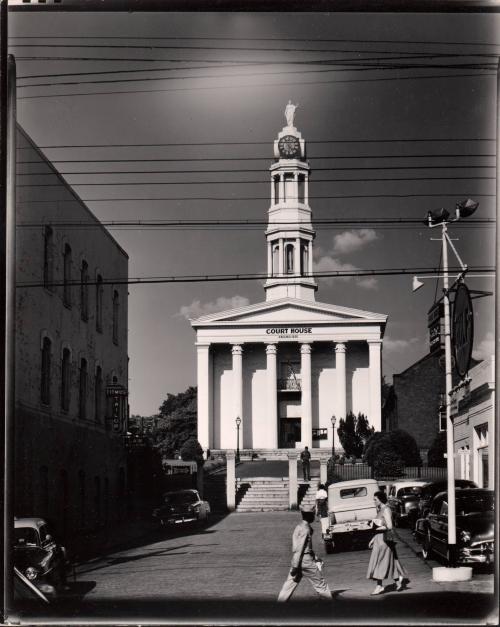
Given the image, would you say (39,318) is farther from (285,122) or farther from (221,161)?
(285,122)

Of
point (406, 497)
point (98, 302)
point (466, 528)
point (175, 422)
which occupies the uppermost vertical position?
point (98, 302)

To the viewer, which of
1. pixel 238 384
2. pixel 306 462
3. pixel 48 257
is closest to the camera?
pixel 48 257

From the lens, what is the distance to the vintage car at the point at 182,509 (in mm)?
17391

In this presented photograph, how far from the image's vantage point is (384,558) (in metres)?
13.9

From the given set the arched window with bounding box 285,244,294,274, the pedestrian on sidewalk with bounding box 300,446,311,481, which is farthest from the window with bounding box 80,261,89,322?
the pedestrian on sidewalk with bounding box 300,446,311,481

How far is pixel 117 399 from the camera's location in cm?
1877

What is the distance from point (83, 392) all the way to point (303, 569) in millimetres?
7186

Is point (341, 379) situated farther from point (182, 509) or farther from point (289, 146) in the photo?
point (289, 146)

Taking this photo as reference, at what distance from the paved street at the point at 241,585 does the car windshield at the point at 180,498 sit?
2.61ft

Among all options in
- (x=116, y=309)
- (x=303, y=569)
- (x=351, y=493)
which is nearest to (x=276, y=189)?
(x=116, y=309)

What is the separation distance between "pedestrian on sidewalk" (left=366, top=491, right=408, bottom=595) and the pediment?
3.30 meters

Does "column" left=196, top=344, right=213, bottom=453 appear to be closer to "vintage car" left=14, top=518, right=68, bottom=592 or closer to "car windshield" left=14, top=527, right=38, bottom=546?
"vintage car" left=14, top=518, right=68, bottom=592

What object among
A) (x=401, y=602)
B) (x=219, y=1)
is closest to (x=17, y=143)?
(x=219, y=1)

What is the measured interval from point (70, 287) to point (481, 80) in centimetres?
736
